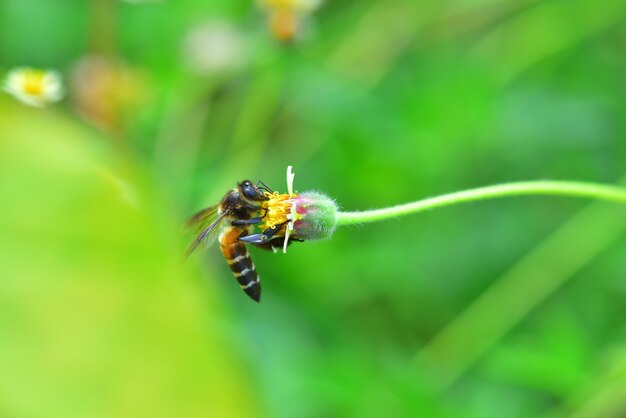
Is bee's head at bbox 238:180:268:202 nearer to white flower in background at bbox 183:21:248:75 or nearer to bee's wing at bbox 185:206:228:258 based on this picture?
bee's wing at bbox 185:206:228:258

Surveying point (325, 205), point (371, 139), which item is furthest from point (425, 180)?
point (325, 205)

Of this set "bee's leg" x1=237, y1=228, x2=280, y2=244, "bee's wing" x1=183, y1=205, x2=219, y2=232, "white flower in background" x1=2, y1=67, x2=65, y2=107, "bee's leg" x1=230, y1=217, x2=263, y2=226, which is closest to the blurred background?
"white flower in background" x1=2, y1=67, x2=65, y2=107

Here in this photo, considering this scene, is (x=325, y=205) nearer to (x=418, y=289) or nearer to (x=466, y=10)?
(x=418, y=289)

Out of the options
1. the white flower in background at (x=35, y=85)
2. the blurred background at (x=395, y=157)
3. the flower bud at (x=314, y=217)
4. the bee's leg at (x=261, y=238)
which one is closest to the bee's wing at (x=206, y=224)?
the bee's leg at (x=261, y=238)

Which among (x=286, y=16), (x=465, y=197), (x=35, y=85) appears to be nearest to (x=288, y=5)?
Answer: (x=286, y=16)

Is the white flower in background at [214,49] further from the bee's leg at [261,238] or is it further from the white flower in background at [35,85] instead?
the bee's leg at [261,238]

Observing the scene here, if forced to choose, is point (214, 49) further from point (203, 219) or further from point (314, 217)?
point (314, 217)
